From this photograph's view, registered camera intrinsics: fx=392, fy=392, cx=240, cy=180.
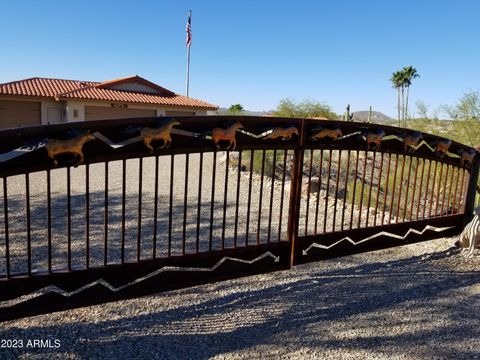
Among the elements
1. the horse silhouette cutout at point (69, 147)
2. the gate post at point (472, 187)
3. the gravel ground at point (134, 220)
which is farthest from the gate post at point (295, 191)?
the gate post at point (472, 187)

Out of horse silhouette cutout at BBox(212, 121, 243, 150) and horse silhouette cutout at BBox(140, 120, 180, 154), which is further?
horse silhouette cutout at BBox(212, 121, 243, 150)

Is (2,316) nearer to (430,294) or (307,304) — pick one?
(307,304)

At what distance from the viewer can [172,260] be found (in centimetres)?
340

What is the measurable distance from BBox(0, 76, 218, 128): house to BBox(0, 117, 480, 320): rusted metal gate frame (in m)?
23.1

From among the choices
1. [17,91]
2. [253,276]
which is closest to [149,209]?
[253,276]

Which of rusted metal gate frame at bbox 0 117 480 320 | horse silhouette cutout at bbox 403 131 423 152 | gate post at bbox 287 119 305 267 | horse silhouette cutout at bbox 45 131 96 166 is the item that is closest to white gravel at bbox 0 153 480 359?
rusted metal gate frame at bbox 0 117 480 320

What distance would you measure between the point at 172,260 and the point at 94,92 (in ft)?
82.3

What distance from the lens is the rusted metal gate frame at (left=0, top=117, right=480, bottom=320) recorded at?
9.16 ft

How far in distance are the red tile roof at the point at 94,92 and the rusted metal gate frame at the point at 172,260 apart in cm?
2336

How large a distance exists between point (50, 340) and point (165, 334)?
82cm

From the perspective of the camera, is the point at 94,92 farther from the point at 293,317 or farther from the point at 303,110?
the point at 293,317

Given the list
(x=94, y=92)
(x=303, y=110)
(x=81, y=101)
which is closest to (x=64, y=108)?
(x=81, y=101)

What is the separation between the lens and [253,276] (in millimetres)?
4293

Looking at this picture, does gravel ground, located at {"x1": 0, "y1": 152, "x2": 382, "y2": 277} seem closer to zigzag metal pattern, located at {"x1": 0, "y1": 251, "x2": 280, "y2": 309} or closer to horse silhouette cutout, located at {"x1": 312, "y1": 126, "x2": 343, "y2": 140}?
zigzag metal pattern, located at {"x1": 0, "y1": 251, "x2": 280, "y2": 309}
